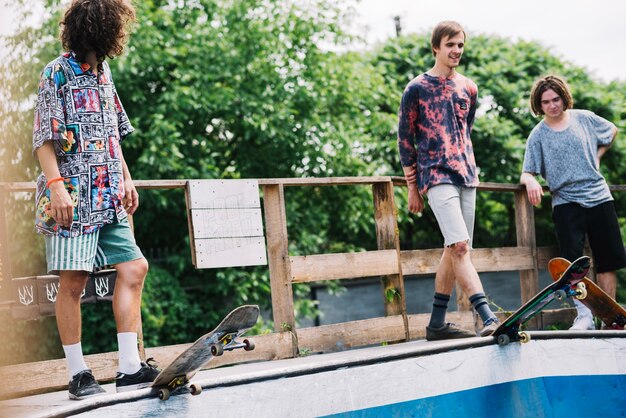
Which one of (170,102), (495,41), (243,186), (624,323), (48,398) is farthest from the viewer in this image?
(495,41)

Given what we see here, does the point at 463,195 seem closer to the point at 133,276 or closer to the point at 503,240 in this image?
the point at 133,276

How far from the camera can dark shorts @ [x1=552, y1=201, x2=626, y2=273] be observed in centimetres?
506

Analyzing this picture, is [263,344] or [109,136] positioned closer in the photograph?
[109,136]

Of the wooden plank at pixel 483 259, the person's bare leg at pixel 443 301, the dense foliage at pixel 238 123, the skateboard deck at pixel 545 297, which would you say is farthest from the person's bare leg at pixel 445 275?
the dense foliage at pixel 238 123

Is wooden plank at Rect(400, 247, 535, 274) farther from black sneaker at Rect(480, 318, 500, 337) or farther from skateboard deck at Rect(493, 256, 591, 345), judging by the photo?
skateboard deck at Rect(493, 256, 591, 345)

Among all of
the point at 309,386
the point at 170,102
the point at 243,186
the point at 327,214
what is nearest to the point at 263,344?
the point at 243,186

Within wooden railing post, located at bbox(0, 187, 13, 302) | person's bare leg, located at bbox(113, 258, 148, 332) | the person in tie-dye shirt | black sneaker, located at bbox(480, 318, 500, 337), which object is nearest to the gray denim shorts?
the person in tie-dye shirt

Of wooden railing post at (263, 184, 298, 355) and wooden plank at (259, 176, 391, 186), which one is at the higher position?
wooden plank at (259, 176, 391, 186)

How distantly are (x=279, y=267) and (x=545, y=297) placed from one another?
1838mm

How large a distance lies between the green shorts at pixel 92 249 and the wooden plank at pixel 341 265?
1.69m

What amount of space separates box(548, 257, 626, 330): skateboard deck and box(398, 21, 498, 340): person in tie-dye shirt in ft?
1.29

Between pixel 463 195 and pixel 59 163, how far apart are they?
7.06ft

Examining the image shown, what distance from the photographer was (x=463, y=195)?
4.39m

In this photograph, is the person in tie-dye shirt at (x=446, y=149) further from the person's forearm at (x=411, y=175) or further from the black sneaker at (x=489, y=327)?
the black sneaker at (x=489, y=327)
